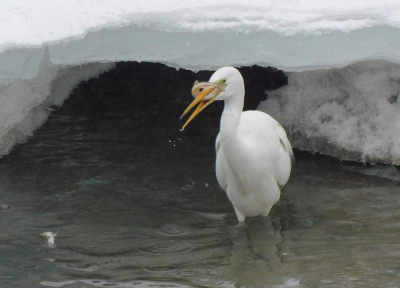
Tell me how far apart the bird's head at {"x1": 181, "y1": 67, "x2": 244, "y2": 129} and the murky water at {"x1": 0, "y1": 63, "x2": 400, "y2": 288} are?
0.98m

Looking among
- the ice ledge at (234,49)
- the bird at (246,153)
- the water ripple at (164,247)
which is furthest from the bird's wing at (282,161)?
the water ripple at (164,247)

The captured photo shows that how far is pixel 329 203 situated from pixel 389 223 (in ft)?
1.93

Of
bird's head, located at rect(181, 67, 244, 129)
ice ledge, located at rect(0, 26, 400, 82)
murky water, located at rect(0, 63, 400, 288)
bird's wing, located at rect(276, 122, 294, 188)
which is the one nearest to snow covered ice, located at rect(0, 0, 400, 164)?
ice ledge, located at rect(0, 26, 400, 82)

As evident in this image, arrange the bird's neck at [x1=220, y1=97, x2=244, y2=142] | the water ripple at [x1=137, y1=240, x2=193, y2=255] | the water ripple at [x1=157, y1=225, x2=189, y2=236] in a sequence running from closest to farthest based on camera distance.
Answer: the bird's neck at [x1=220, y1=97, x2=244, y2=142]
the water ripple at [x1=137, y1=240, x2=193, y2=255]
the water ripple at [x1=157, y1=225, x2=189, y2=236]

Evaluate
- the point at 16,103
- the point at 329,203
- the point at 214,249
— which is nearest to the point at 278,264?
the point at 214,249

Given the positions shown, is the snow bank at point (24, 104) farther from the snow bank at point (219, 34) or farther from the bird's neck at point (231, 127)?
the bird's neck at point (231, 127)

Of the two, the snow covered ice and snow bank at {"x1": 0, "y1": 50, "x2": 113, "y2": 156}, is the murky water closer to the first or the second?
snow bank at {"x1": 0, "y1": 50, "x2": 113, "y2": 156}

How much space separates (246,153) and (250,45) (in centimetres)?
103

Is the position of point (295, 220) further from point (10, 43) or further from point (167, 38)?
point (10, 43)

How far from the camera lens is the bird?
13.4 feet

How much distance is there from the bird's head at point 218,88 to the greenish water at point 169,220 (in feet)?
3.24

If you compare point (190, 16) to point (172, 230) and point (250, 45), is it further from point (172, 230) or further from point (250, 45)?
point (172, 230)

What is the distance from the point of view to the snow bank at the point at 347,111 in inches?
220

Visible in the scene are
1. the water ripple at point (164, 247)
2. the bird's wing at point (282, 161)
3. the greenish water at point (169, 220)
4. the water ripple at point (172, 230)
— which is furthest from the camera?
the bird's wing at point (282, 161)
